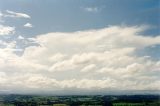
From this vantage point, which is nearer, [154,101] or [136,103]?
[154,101]

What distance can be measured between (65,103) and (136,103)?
3234 millimetres

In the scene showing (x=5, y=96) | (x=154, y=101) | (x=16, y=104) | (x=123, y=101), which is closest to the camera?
(x=154, y=101)

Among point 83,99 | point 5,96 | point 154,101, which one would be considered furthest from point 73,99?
point 154,101

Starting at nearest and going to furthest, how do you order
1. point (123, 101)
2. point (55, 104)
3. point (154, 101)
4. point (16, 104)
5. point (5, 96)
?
point (154, 101) < point (5, 96) < point (16, 104) < point (55, 104) < point (123, 101)

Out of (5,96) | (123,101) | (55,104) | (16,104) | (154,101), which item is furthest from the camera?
(123,101)

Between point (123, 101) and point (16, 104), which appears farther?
point (123, 101)

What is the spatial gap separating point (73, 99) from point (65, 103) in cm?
117

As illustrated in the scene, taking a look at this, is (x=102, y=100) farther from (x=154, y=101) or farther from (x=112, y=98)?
(x=154, y=101)

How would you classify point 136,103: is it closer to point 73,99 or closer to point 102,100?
point 102,100

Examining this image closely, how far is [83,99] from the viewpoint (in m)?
13.2

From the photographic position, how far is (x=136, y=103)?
12312 mm

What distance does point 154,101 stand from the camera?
9.21 metres

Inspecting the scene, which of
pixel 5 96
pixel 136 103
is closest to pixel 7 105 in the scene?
pixel 5 96

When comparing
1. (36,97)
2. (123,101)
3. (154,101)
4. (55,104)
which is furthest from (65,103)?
(154,101)
